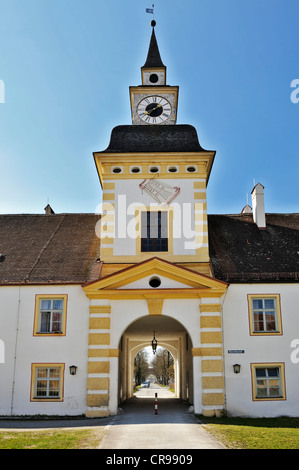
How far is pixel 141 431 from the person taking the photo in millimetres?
15805

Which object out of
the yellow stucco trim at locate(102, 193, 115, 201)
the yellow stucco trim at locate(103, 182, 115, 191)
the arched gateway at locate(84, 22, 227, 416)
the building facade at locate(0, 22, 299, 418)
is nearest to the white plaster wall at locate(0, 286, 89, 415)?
the building facade at locate(0, 22, 299, 418)

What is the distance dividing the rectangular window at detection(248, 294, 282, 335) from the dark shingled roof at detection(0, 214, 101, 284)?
23.4ft

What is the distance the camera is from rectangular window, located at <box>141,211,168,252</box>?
23094 mm

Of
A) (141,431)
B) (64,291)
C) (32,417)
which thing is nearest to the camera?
(141,431)

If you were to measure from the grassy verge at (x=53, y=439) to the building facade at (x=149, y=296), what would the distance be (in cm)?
457

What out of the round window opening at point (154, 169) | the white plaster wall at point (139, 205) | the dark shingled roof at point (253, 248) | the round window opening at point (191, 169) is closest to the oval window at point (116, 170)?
the white plaster wall at point (139, 205)

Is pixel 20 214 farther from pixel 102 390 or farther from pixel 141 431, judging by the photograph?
pixel 141 431

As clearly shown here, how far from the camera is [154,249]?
75.5 ft

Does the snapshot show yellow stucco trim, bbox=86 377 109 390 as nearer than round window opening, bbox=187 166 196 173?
Yes

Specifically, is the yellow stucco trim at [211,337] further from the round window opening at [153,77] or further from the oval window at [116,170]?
the round window opening at [153,77]

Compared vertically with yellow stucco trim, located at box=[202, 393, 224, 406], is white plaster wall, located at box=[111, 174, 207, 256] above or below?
above

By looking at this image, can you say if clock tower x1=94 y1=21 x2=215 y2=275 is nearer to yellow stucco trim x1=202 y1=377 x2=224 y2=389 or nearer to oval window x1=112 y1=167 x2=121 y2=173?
oval window x1=112 y1=167 x2=121 y2=173
